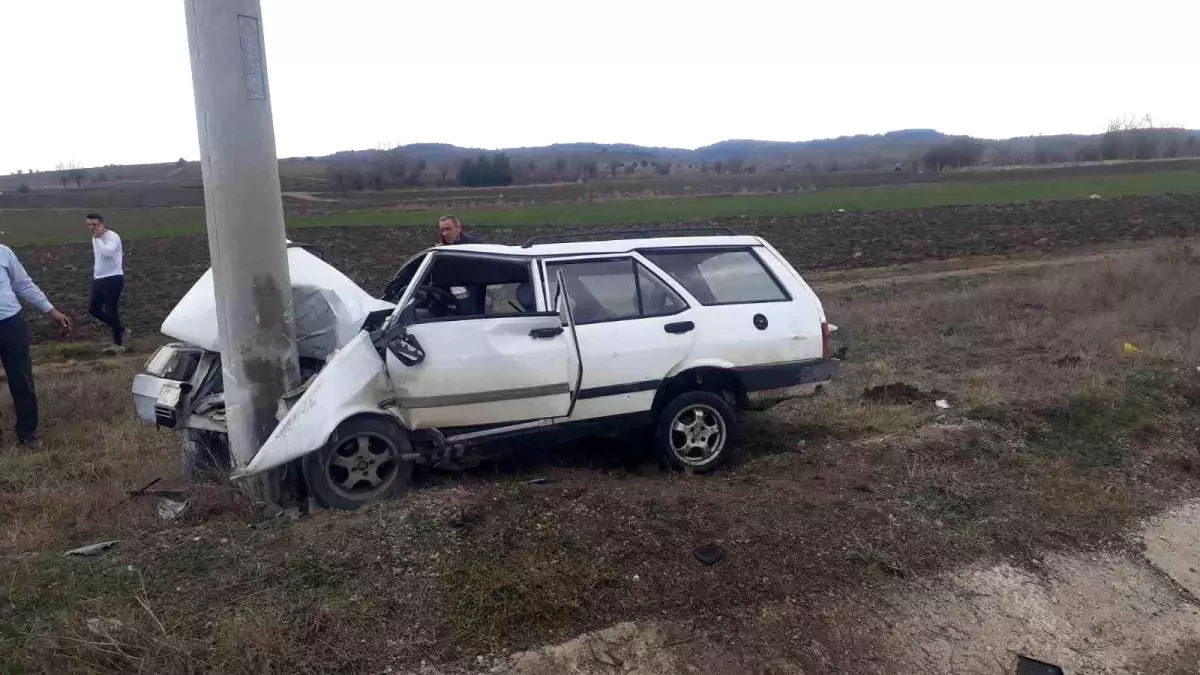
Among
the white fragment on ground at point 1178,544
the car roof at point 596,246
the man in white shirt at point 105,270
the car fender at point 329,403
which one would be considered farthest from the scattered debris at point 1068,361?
the man in white shirt at point 105,270

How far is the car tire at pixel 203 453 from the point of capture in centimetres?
604

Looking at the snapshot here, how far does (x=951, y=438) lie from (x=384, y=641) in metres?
4.36

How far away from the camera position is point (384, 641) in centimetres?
370

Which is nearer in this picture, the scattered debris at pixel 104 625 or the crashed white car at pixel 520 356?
the scattered debris at pixel 104 625

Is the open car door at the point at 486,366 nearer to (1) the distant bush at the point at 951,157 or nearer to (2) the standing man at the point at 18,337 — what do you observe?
(2) the standing man at the point at 18,337

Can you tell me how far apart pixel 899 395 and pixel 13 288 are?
25.6 feet

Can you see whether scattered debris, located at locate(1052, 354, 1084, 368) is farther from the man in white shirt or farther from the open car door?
the man in white shirt

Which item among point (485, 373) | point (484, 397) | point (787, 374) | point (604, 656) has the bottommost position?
point (604, 656)

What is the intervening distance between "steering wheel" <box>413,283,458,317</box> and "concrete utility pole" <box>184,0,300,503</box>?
2.94 ft

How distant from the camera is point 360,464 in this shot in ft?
17.2

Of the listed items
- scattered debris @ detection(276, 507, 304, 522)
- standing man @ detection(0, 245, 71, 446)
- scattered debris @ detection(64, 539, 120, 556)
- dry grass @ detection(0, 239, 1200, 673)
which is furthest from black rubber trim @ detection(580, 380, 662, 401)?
standing man @ detection(0, 245, 71, 446)

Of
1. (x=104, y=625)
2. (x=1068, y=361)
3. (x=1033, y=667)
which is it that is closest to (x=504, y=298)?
(x=104, y=625)

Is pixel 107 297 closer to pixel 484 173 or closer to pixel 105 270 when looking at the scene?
pixel 105 270

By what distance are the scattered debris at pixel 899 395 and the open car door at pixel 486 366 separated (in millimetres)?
3461
